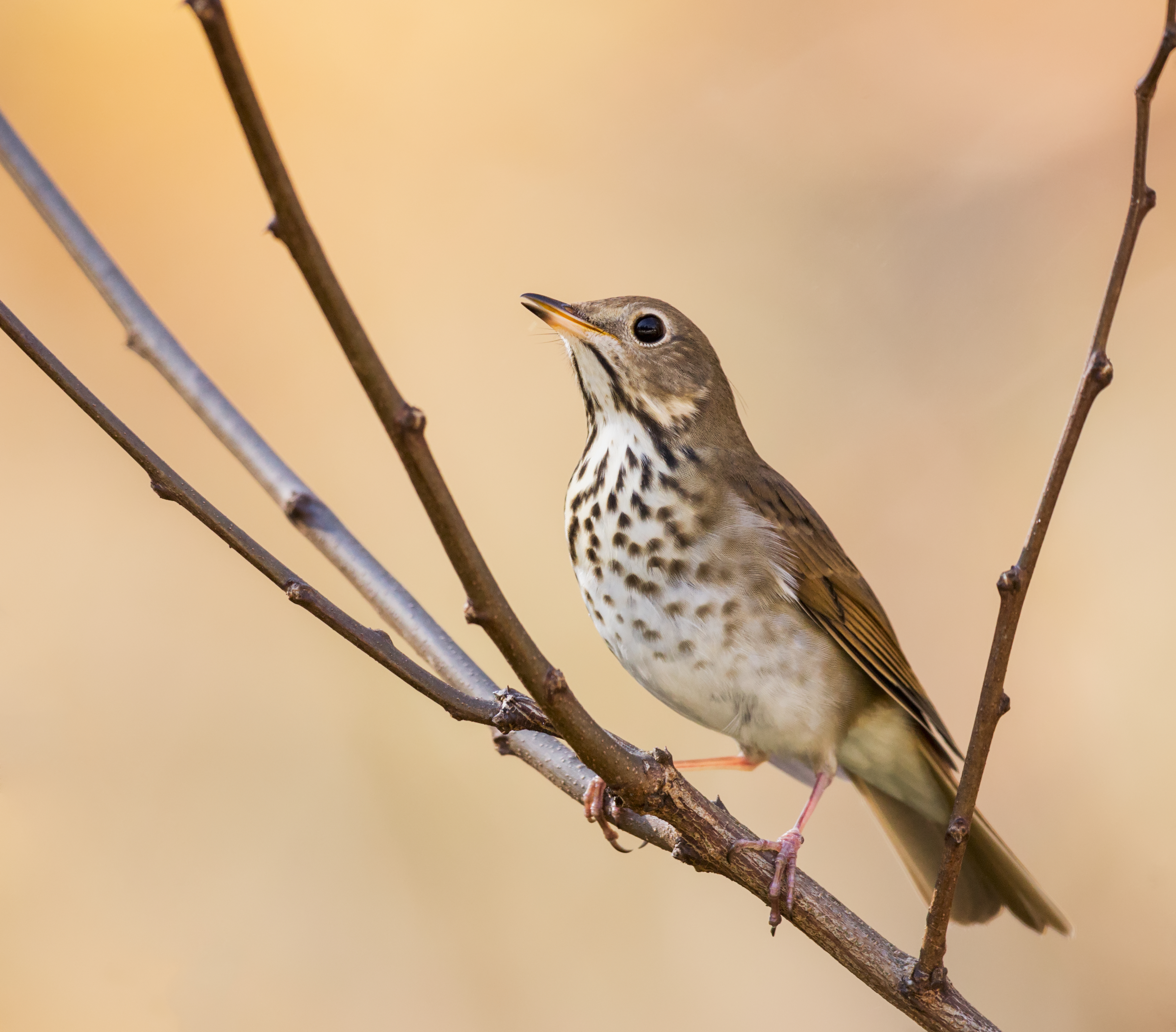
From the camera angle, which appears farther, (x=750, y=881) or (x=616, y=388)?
(x=616, y=388)

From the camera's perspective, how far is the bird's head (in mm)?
3146

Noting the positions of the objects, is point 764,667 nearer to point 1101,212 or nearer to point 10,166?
point 10,166

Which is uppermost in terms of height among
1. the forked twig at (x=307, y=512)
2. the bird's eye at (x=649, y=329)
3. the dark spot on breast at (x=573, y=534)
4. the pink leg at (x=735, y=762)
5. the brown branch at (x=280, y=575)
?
the bird's eye at (x=649, y=329)

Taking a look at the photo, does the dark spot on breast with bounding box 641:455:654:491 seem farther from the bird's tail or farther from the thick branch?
the thick branch

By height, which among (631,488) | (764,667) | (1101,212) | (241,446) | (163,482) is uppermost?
(1101,212)

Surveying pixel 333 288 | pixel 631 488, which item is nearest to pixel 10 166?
pixel 333 288

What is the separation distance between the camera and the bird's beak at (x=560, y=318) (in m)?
2.98

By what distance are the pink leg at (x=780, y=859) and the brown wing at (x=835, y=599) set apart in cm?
60

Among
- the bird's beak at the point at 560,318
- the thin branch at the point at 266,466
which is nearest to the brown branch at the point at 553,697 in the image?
the thin branch at the point at 266,466

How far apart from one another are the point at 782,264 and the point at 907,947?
2633 mm

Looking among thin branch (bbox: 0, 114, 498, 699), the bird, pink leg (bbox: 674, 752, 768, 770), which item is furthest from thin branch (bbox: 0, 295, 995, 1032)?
pink leg (bbox: 674, 752, 768, 770)

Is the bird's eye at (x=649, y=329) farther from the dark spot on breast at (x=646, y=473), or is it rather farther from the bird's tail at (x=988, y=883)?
the bird's tail at (x=988, y=883)

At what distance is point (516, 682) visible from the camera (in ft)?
15.7

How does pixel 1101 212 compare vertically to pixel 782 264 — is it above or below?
above
